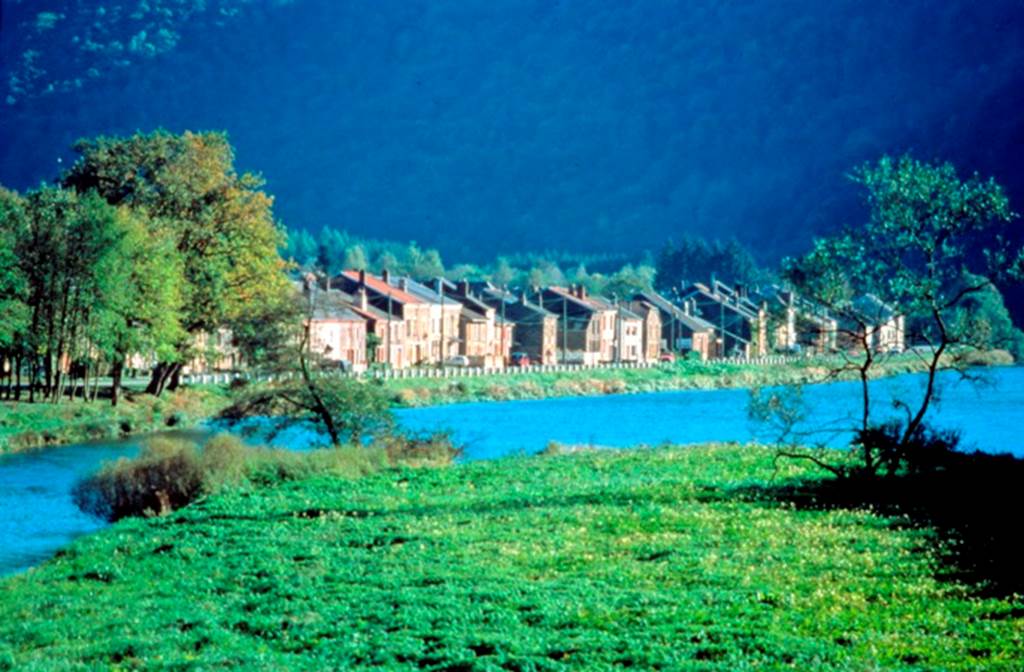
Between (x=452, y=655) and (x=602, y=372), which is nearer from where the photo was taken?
(x=452, y=655)

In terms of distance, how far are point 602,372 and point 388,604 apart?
3797 inches

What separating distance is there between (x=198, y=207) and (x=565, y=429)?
72.2ft

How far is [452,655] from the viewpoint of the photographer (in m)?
14.1

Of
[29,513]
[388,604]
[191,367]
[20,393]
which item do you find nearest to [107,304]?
[20,393]

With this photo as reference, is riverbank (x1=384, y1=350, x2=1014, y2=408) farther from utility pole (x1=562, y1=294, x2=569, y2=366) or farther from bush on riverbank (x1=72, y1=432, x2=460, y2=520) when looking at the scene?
bush on riverbank (x1=72, y1=432, x2=460, y2=520)

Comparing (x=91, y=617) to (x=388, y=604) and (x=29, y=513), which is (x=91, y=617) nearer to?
(x=388, y=604)

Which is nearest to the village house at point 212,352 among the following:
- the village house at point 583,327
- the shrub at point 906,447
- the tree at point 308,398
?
the tree at point 308,398

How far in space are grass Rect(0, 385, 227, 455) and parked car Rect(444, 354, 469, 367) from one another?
42484 mm

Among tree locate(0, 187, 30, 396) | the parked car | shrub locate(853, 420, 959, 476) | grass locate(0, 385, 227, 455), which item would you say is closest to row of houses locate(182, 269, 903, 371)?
the parked car

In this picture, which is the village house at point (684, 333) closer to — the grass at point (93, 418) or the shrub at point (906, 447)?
the grass at point (93, 418)

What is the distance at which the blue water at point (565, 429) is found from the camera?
110ft

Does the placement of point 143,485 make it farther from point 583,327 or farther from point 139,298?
point 583,327

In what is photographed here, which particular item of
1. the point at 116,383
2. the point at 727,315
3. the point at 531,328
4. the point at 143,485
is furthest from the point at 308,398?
the point at 727,315

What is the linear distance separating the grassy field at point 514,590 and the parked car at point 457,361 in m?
85.5
